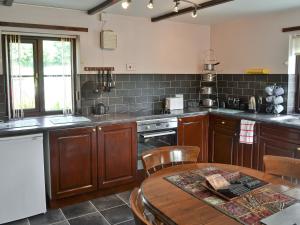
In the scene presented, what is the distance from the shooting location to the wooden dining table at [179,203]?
4.29ft

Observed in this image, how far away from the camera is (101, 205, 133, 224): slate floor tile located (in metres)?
2.81

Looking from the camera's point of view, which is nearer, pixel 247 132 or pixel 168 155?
pixel 168 155

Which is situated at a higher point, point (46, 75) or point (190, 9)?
point (190, 9)

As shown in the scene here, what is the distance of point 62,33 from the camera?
11.2 feet

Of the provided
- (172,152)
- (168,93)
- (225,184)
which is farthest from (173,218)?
(168,93)

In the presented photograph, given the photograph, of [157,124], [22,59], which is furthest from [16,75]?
[157,124]

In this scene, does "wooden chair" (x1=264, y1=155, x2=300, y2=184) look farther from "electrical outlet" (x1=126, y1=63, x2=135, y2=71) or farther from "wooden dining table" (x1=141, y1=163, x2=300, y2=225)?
"electrical outlet" (x1=126, y1=63, x2=135, y2=71)

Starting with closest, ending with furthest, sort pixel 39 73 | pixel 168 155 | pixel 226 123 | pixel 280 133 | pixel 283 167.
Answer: pixel 283 167 < pixel 168 155 < pixel 280 133 < pixel 39 73 < pixel 226 123

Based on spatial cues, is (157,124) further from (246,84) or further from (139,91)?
(246,84)

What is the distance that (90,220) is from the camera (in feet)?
9.18

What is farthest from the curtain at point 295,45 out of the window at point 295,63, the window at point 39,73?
the window at point 39,73

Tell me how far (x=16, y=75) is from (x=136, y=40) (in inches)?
60.7

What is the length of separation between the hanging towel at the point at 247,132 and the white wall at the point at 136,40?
1360 millimetres

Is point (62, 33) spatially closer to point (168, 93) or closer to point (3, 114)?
point (3, 114)
